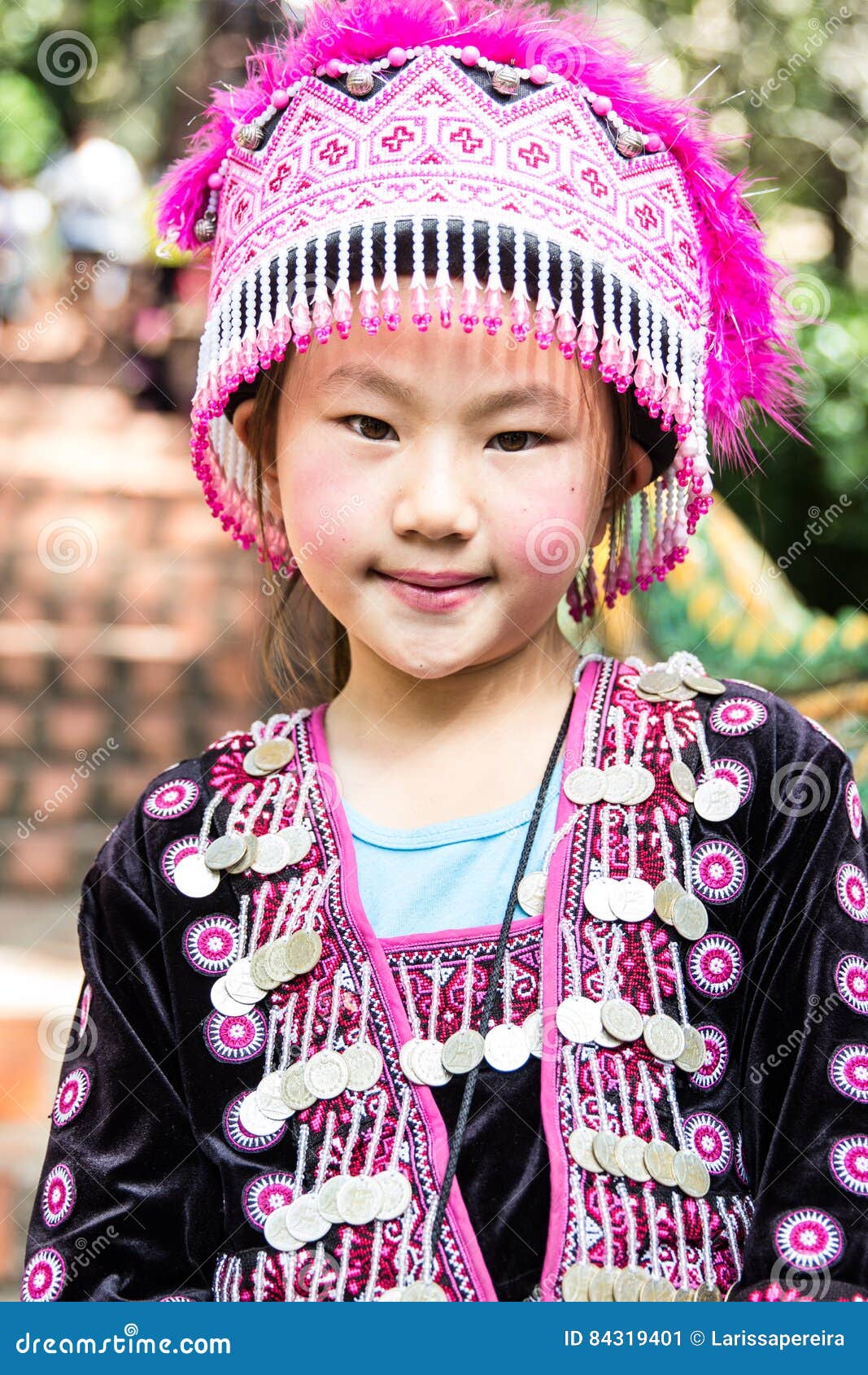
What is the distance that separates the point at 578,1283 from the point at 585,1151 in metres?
0.12

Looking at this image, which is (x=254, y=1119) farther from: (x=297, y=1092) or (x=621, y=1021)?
(x=621, y=1021)

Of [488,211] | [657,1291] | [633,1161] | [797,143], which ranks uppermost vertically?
[797,143]

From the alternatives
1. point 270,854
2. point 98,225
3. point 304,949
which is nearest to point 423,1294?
point 304,949

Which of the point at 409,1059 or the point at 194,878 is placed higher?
the point at 194,878

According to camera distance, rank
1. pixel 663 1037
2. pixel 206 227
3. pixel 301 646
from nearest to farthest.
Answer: pixel 663 1037, pixel 206 227, pixel 301 646

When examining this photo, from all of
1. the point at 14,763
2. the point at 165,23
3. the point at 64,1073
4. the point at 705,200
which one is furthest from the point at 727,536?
the point at 165,23

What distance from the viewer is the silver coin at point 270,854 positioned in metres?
1.57

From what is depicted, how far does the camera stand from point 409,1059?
1.42 metres

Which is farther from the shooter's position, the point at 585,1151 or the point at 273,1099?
the point at 273,1099

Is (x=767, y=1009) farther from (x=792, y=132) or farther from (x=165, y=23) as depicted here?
(x=165, y=23)

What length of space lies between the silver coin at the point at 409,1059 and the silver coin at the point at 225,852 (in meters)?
0.29

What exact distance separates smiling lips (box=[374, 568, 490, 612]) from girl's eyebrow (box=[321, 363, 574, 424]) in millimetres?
159

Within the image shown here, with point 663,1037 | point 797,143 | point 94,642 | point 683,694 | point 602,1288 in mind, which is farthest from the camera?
point 797,143

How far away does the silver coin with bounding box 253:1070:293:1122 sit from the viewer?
57.4 inches
